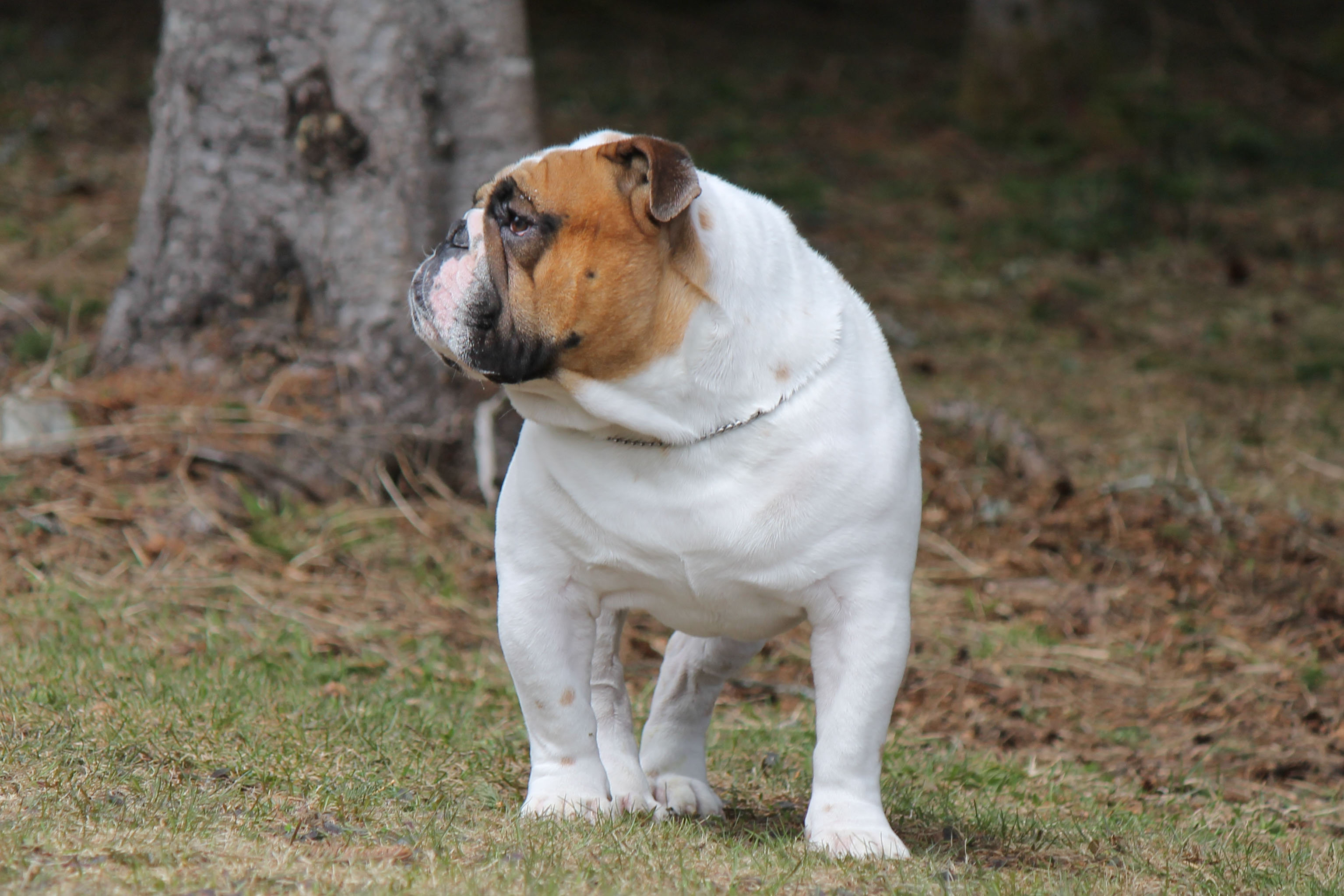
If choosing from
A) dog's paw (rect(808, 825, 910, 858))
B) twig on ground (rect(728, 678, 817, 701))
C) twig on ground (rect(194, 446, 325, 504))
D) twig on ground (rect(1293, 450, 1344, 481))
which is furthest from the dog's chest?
twig on ground (rect(1293, 450, 1344, 481))

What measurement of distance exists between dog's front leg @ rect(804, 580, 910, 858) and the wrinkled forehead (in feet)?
3.27

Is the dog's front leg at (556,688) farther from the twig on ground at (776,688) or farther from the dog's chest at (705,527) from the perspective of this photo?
the twig on ground at (776,688)

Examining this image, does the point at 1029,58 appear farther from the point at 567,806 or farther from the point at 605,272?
the point at 567,806

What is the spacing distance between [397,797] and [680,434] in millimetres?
1058

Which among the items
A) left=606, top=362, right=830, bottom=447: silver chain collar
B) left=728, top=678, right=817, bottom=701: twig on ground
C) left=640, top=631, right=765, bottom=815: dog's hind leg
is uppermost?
left=606, top=362, right=830, bottom=447: silver chain collar

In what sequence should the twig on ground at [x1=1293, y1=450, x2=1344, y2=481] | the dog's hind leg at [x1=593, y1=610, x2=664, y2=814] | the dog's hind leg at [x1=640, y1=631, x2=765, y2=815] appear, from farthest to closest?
the twig on ground at [x1=1293, y1=450, x2=1344, y2=481] < the dog's hind leg at [x1=640, y1=631, x2=765, y2=815] < the dog's hind leg at [x1=593, y1=610, x2=664, y2=814]

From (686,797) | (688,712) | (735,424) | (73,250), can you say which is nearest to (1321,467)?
(688,712)

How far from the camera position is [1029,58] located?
40.5 ft

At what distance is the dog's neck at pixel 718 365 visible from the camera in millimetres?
3125

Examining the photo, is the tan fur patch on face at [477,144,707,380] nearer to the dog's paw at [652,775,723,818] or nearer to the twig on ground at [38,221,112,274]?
the dog's paw at [652,775,723,818]

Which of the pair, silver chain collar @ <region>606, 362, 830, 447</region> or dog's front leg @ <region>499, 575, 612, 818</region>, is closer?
silver chain collar @ <region>606, 362, 830, 447</region>

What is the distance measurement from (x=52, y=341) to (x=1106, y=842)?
16.8ft

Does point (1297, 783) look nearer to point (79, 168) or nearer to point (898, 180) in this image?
point (898, 180)

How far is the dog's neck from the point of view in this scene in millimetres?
3125
